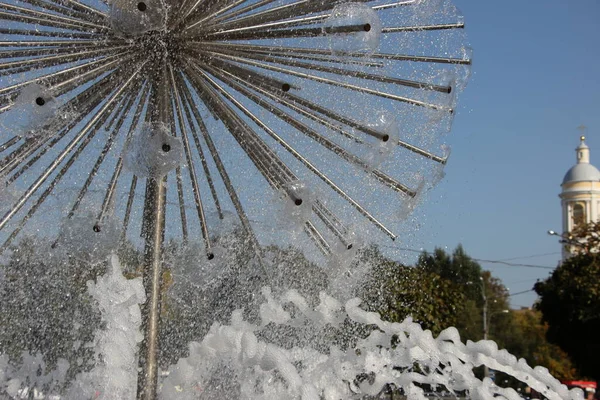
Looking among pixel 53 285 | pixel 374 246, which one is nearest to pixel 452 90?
pixel 374 246

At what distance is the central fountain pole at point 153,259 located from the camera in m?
4.71

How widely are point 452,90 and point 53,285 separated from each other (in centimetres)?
535

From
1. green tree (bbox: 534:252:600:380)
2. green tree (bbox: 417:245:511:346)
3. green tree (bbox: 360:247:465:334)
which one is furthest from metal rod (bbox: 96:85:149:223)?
green tree (bbox: 417:245:511:346)

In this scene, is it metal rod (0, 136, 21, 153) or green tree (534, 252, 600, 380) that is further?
green tree (534, 252, 600, 380)

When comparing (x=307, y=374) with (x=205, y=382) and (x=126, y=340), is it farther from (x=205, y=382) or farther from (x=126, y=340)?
(x=126, y=340)

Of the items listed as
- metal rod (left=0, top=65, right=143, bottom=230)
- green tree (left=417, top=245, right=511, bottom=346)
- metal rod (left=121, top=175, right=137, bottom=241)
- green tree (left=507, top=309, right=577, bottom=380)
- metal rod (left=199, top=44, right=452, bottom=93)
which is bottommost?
green tree (left=507, top=309, right=577, bottom=380)

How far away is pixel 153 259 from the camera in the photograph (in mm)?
4824

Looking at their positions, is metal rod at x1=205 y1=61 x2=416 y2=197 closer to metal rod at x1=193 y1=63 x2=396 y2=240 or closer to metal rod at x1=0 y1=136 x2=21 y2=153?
metal rod at x1=193 y1=63 x2=396 y2=240

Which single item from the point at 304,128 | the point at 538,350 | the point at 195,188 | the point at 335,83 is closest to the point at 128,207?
the point at 195,188

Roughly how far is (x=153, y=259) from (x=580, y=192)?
6531 centimetres

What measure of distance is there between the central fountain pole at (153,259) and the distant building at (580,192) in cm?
6279

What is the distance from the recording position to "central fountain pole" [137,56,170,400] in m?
4.71

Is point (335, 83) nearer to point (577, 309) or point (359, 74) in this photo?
point (359, 74)

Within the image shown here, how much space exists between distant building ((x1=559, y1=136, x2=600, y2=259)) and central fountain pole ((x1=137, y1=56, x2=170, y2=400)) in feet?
206
